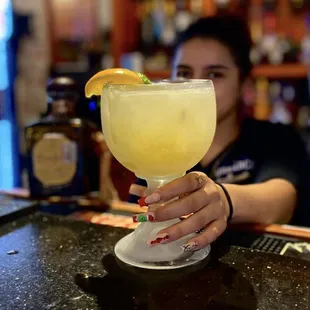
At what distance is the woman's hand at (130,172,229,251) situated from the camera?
0.69 m

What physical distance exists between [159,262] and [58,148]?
0.52m

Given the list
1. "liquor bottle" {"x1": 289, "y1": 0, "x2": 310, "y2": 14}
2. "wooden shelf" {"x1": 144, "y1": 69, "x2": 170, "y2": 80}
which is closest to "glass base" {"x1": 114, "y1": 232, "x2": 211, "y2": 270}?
"wooden shelf" {"x1": 144, "y1": 69, "x2": 170, "y2": 80}

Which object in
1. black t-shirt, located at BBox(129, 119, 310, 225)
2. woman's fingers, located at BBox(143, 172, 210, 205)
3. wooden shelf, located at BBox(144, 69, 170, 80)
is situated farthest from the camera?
wooden shelf, located at BBox(144, 69, 170, 80)

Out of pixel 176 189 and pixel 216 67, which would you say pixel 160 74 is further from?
pixel 176 189

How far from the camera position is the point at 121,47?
3.45 metres

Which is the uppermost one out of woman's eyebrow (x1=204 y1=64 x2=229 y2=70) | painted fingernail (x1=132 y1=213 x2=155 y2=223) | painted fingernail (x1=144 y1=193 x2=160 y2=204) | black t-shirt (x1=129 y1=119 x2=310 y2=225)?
woman's eyebrow (x1=204 y1=64 x2=229 y2=70)

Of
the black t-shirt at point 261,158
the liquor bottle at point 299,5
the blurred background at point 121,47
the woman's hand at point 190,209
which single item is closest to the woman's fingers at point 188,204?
the woman's hand at point 190,209

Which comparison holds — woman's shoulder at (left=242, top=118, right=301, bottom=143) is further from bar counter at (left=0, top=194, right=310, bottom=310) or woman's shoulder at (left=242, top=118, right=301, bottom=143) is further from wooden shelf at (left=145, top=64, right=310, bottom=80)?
wooden shelf at (left=145, top=64, right=310, bottom=80)

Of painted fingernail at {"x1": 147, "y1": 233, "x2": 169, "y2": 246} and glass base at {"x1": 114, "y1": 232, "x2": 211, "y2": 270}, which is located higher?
painted fingernail at {"x1": 147, "y1": 233, "x2": 169, "y2": 246}

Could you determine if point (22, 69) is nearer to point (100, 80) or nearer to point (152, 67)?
point (152, 67)

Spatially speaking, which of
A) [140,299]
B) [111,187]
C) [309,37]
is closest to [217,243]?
[140,299]

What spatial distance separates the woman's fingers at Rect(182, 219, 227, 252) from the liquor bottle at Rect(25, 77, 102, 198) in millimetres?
484

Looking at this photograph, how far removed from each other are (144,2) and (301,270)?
3.07m

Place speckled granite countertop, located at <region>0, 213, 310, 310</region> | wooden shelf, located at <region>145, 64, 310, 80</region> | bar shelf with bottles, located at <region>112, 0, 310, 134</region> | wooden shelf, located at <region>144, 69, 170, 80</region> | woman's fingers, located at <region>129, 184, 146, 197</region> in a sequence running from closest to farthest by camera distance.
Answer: speckled granite countertop, located at <region>0, 213, 310, 310</region> < woman's fingers, located at <region>129, 184, 146, 197</region> < wooden shelf, located at <region>145, 64, 310, 80</region> < bar shelf with bottles, located at <region>112, 0, 310, 134</region> < wooden shelf, located at <region>144, 69, 170, 80</region>
